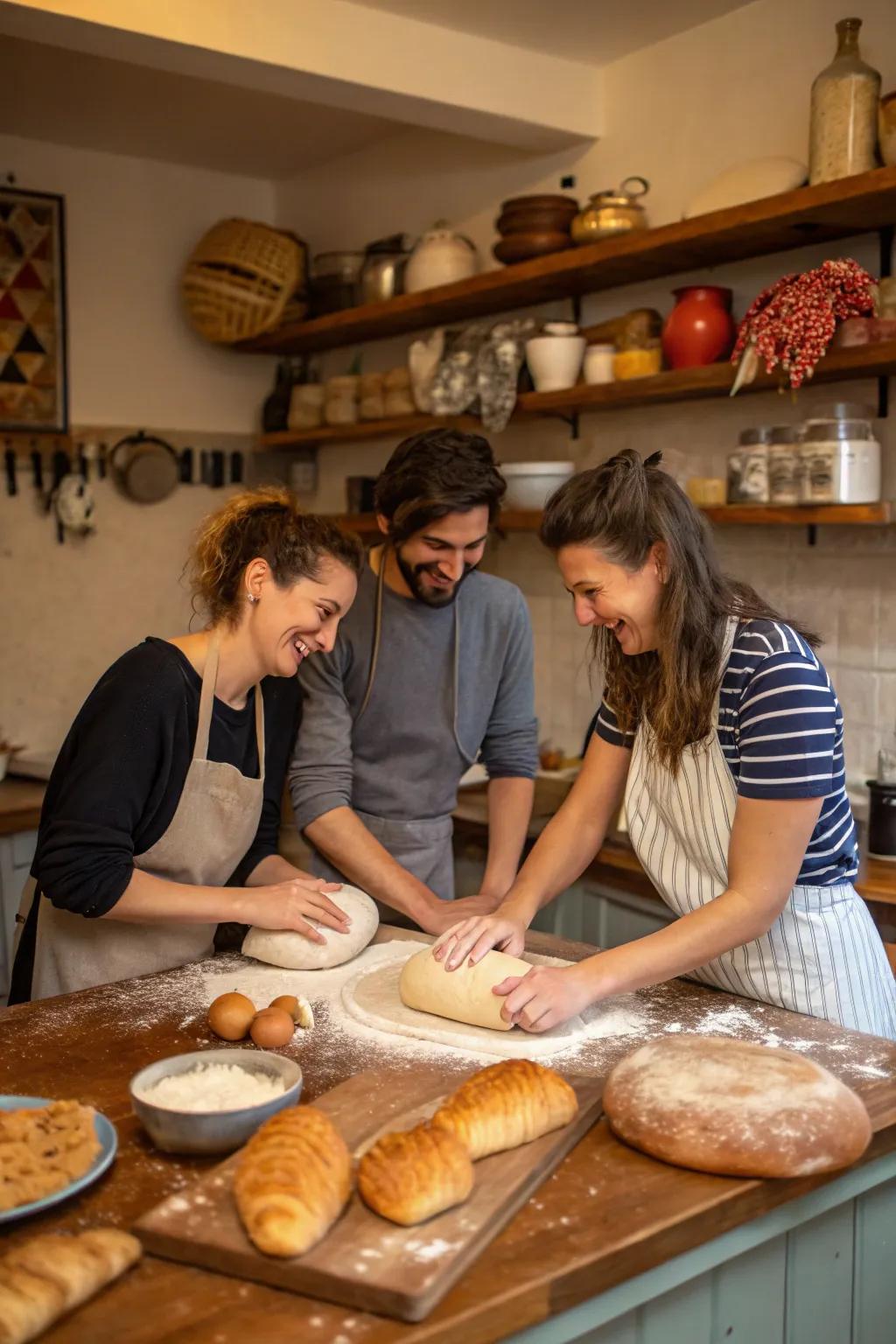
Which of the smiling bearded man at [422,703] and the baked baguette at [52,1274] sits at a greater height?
the smiling bearded man at [422,703]

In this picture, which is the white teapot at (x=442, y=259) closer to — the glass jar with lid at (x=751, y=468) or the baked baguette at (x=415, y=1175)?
the glass jar with lid at (x=751, y=468)

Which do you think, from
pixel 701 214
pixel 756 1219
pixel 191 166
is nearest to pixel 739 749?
pixel 756 1219

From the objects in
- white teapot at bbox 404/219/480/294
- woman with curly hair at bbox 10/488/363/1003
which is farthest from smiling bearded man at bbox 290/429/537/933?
white teapot at bbox 404/219/480/294

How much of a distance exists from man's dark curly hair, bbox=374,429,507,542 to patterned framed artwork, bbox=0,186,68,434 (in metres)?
2.50

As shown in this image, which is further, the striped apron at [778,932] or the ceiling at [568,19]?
the ceiling at [568,19]

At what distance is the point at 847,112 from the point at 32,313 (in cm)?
278

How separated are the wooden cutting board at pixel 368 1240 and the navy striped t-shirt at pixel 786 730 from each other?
1.89 feet

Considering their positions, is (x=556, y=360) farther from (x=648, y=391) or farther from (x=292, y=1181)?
(x=292, y=1181)

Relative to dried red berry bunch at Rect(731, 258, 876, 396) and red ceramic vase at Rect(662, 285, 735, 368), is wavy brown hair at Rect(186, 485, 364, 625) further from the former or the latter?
red ceramic vase at Rect(662, 285, 735, 368)

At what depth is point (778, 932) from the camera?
1849 millimetres

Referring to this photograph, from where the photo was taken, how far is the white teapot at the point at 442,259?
157 inches

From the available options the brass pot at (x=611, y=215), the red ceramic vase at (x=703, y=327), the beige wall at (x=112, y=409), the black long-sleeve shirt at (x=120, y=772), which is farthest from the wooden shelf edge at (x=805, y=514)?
the beige wall at (x=112, y=409)

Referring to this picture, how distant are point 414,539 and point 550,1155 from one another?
4.04 feet

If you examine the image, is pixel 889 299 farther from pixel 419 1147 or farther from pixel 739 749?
pixel 419 1147
